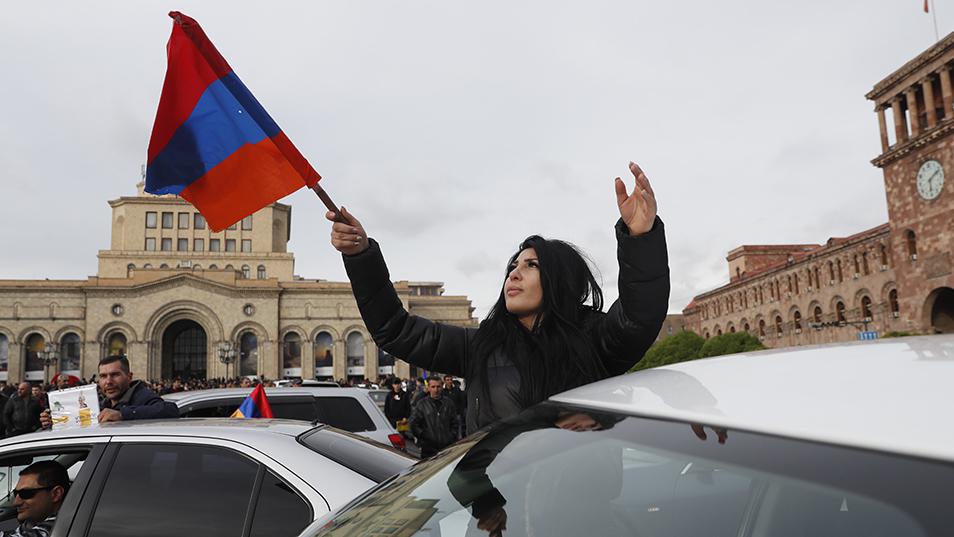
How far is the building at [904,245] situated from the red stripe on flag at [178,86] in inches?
1237

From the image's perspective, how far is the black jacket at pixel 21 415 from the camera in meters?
11.1

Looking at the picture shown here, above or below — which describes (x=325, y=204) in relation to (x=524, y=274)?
above

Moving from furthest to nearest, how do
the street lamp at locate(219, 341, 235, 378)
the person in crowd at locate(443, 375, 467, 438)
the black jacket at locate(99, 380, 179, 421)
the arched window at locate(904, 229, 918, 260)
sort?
the street lamp at locate(219, 341, 235, 378)
the arched window at locate(904, 229, 918, 260)
the person in crowd at locate(443, 375, 467, 438)
the black jacket at locate(99, 380, 179, 421)

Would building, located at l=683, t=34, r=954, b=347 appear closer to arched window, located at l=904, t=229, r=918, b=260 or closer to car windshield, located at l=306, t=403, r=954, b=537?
arched window, located at l=904, t=229, r=918, b=260

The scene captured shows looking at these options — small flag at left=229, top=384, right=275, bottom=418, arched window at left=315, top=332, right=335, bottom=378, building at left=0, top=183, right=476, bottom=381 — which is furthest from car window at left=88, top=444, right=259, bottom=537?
arched window at left=315, top=332, right=335, bottom=378

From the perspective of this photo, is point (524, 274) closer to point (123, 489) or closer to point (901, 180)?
point (123, 489)

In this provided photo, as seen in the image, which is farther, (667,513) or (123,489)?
(123,489)

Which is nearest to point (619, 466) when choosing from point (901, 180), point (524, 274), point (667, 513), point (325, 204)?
point (667, 513)

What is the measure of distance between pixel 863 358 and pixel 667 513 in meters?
0.49

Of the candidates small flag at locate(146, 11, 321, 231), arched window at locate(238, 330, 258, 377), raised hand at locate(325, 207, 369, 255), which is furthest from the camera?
arched window at locate(238, 330, 258, 377)

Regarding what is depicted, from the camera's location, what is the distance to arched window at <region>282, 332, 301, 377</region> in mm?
59875

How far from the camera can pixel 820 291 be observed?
51.2 metres

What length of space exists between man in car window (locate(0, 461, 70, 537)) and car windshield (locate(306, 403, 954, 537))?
2.50 meters

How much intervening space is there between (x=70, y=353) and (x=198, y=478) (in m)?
63.2
